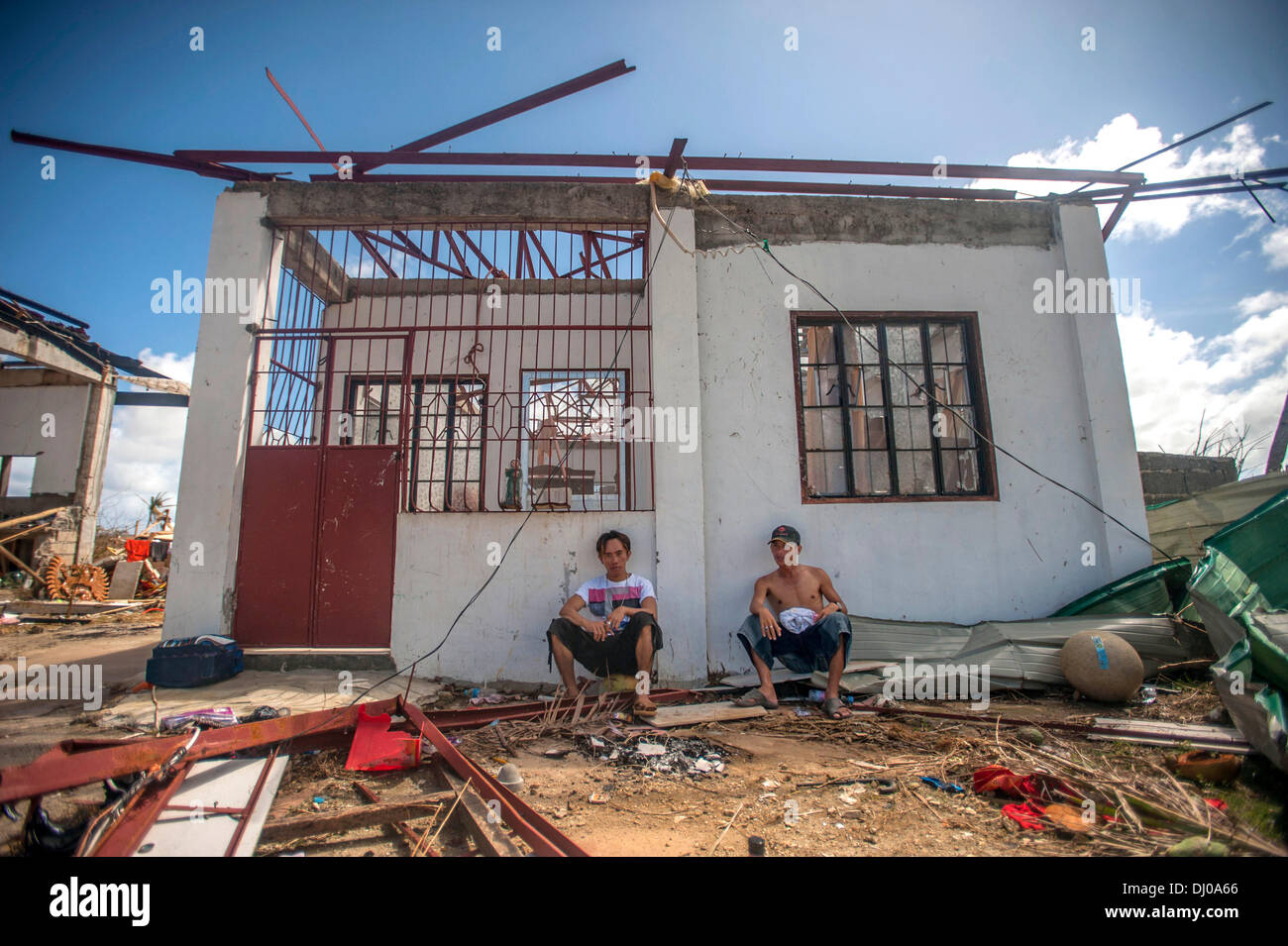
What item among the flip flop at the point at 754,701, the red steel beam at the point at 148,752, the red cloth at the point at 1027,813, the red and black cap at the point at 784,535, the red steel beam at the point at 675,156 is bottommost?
the red cloth at the point at 1027,813

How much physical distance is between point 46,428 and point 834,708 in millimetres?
14409

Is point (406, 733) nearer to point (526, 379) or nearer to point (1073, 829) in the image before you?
point (1073, 829)

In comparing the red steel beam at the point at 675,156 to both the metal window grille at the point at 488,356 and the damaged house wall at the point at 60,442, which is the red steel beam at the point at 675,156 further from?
the damaged house wall at the point at 60,442

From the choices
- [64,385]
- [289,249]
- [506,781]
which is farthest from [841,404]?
[64,385]

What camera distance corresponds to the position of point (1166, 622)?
441 centimetres

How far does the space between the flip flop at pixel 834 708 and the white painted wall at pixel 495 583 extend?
128 cm

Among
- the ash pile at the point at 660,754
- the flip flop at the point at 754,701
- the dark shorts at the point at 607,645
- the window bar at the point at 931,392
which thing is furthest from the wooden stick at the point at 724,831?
the window bar at the point at 931,392

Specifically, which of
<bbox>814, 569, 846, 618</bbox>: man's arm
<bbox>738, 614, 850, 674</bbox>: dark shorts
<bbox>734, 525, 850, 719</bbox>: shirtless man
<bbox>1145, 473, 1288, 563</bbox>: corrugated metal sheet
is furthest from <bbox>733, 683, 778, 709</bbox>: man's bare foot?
<bbox>1145, 473, 1288, 563</bbox>: corrugated metal sheet

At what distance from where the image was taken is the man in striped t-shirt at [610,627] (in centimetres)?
418

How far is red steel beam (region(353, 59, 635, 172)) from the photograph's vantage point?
5168mm

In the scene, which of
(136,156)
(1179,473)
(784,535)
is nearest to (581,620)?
(784,535)

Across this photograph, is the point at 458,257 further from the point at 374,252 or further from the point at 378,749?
the point at 378,749
